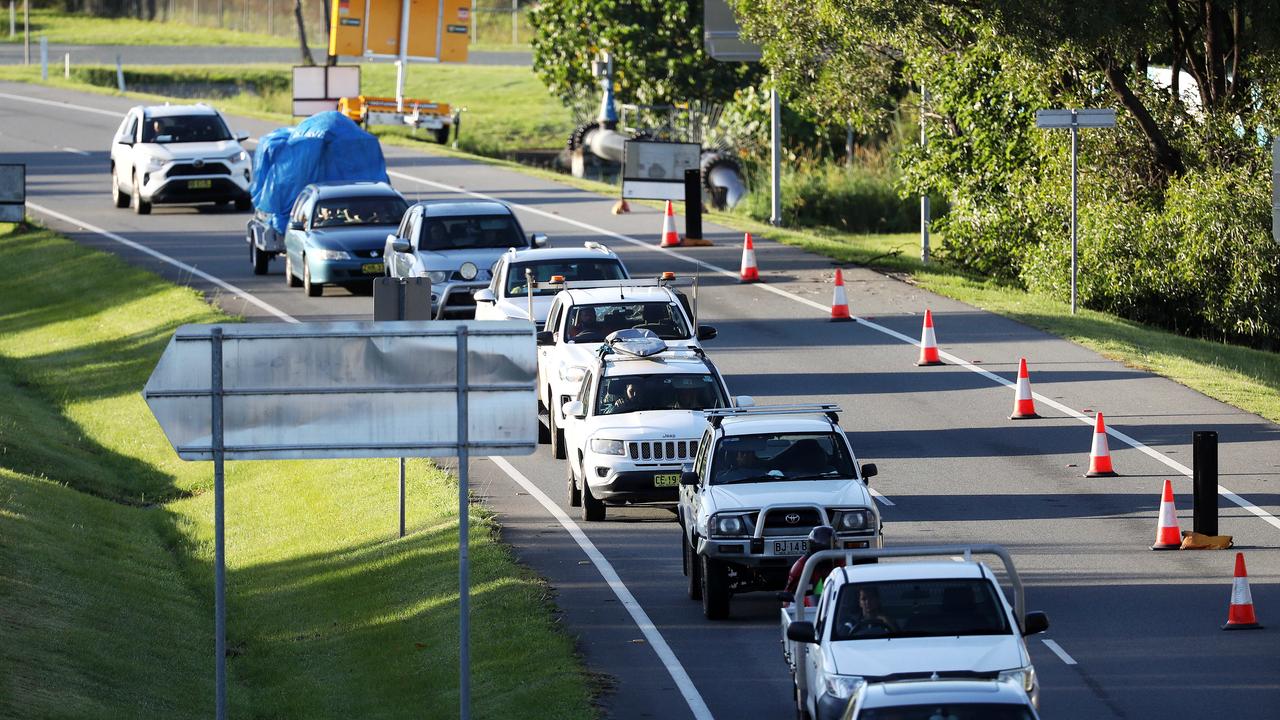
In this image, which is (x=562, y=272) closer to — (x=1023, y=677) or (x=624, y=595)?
(x=624, y=595)

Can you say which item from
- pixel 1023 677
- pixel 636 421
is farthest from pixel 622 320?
pixel 1023 677

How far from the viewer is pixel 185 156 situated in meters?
40.8

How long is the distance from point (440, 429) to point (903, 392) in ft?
47.2

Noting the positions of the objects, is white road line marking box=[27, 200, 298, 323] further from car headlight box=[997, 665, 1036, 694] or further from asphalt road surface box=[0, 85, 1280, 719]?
car headlight box=[997, 665, 1036, 694]

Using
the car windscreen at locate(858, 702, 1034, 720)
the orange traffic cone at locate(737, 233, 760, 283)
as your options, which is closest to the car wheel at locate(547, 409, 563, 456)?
the orange traffic cone at locate(737, 233, 760, 283)

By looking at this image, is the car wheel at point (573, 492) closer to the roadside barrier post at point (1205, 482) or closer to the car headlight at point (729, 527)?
the car headlight at point (729, 527)

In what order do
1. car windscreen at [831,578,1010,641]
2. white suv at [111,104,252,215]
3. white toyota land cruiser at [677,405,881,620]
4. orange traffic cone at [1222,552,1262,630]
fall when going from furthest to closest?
white suv at [111,104,252,215] < white toyota land cruiser at [677,405,881,620] < orange traffic cone at [1222,552,1262,630] < car windscreen at [831,578,1010,641]

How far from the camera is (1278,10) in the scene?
32.2 m

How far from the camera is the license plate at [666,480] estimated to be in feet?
61.7

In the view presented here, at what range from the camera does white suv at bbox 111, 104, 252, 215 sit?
4081cm

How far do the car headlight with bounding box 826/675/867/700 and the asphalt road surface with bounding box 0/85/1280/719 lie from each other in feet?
6.77

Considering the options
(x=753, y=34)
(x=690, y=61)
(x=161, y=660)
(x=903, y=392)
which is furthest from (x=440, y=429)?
(x=690, y=61)

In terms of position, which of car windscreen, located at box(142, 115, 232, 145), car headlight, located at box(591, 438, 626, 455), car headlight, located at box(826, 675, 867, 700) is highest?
car windscreen, located at box(142, 115, 232, 145)

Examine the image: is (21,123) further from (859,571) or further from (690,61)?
(859,571)
